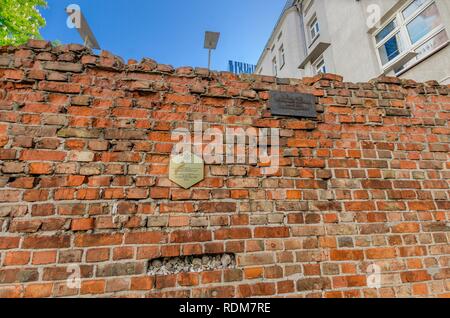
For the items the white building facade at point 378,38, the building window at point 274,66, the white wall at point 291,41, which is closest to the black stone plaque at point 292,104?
the white building facade at point 378,38

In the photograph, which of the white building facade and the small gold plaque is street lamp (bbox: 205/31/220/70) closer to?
the small gold plaque

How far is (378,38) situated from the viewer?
23.2 ft

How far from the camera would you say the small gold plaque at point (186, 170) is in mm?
1601

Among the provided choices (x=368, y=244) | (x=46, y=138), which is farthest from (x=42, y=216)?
(x=368, y=244)

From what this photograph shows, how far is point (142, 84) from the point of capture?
1.75m

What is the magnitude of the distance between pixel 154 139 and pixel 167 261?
0.84 meters

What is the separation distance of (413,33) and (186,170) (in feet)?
24.2

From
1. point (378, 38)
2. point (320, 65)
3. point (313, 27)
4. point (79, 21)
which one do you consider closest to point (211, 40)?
point (79, 21)

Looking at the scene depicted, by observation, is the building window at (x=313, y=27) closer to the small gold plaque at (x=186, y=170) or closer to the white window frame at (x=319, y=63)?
the white window frame at (x=319, y=63)

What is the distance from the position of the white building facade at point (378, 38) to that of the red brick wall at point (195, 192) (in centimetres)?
482

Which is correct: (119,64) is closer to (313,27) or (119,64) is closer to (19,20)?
(19,20)
